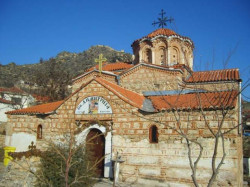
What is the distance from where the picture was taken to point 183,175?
336 inches

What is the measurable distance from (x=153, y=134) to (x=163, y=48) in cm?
829

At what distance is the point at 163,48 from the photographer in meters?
16.0

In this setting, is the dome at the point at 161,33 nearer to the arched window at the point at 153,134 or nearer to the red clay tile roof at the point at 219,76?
the red clay tile roof at the point at 219,76

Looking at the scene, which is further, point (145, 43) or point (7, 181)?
point (145, 43)

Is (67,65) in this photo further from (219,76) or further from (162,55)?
(219,76)

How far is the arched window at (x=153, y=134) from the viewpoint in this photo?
9.24 meters

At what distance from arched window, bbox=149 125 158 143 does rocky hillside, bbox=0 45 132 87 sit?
3208cm

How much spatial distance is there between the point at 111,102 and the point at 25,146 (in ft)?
17.7

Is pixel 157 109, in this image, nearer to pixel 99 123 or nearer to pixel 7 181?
pixel 99 123

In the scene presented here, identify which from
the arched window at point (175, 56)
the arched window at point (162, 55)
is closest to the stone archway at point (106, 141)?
the arched window at point (162, 55)

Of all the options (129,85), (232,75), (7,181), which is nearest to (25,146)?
(7,181)

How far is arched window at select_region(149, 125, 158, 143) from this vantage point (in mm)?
9242

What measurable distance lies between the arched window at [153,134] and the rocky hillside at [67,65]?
32079mm

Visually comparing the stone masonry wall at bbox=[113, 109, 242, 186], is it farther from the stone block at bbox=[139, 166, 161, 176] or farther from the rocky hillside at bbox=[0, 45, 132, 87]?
the rocky hillside at bbox=[0, 45, 132, 87]
